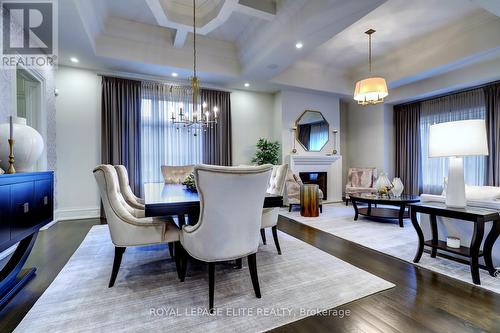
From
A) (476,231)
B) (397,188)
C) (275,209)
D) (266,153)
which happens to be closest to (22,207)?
(275,209)

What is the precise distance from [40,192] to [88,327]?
1333mm

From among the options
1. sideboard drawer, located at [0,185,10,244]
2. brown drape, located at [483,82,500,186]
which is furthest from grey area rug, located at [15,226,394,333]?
brown drape, located at [483,82,500,186]

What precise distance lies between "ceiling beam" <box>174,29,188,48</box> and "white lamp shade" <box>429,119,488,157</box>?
12.3ft

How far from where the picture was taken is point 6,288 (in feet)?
6.04

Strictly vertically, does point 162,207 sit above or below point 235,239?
above

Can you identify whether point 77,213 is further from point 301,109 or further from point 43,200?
point 301,109

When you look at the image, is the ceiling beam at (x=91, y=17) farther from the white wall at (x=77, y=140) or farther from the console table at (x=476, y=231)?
the console table at (x=476, y=231)

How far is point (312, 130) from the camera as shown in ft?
20.7

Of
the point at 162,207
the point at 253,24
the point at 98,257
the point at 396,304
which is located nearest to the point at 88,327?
the point at 162,207

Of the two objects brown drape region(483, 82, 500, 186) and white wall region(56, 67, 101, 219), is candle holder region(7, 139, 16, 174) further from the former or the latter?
brown drape region(483, 82, 500, 186)

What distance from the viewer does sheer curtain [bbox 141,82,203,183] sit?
4949mm

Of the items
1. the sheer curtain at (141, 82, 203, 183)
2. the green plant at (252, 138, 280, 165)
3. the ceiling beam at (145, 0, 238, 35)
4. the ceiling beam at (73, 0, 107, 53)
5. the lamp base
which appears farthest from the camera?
the green plant at (252, 138, 280, 165)

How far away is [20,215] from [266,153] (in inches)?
178

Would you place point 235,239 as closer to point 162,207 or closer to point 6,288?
point 162,207
